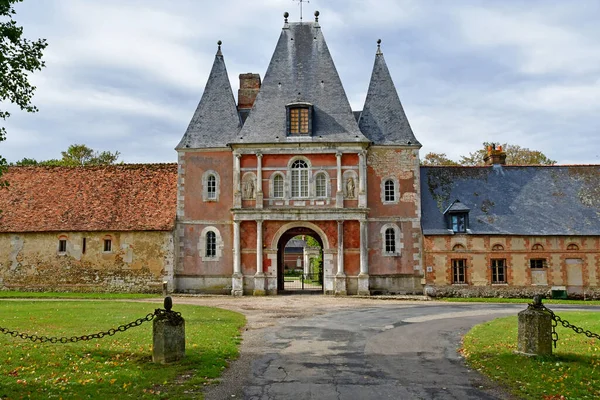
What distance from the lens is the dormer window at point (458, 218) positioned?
3244cm

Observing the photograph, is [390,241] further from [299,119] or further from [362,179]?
[299,119]

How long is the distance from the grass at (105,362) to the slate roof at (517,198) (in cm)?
1917

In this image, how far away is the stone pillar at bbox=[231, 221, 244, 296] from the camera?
104ft

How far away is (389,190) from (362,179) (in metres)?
2.20

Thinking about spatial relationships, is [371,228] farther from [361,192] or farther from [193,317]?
[193,317]

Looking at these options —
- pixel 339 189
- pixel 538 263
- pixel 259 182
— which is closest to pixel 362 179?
pixel 339 189

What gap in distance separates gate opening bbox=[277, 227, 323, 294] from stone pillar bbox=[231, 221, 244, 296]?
267 cm

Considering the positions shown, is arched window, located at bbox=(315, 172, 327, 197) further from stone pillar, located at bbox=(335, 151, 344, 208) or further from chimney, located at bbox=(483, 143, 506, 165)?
chimney, located at bbox=(483, 143, 506, 165)

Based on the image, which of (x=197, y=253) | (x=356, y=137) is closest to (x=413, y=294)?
(x=356, y=137)

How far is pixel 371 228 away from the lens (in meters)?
32.8

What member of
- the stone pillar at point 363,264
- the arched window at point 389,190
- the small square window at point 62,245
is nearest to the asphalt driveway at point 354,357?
the stone pillar at point 363,264

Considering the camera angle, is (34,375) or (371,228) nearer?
(34,375)

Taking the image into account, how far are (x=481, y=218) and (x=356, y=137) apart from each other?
888cm

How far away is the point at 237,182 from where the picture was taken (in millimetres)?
32219
